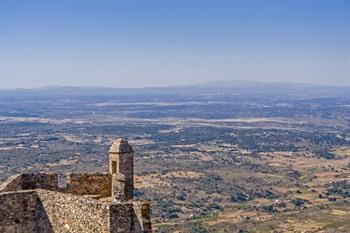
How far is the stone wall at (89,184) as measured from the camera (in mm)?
18734

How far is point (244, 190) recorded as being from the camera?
152 m

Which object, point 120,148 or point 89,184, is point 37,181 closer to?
point 89,184

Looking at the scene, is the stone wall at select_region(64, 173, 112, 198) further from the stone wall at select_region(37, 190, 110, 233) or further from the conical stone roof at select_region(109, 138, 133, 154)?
the stone wall at select_region(37, 190, 110, 233)

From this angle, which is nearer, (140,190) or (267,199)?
(140,190)

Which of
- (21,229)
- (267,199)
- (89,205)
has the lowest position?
(267,199)

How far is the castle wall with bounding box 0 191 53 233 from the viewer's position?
1502 centimetres

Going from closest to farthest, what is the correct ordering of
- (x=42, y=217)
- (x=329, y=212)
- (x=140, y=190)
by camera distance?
1. (x=42, y=217)
2. (x=329, y=212)
3. (x=140, y=190)

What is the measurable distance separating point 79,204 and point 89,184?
489 cm

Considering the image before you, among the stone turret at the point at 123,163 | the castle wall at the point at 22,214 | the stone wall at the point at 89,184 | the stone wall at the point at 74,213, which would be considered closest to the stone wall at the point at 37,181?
the stone wall at the point at 89,184

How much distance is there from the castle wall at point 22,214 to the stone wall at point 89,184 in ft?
11.3

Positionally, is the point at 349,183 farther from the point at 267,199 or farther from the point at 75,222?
the point at 75,222

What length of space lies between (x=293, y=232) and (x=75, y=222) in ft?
302

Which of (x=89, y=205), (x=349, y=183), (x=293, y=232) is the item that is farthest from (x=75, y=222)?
(x=349, y=183)

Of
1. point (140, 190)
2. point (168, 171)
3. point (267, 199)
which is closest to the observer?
point (140, 190)
